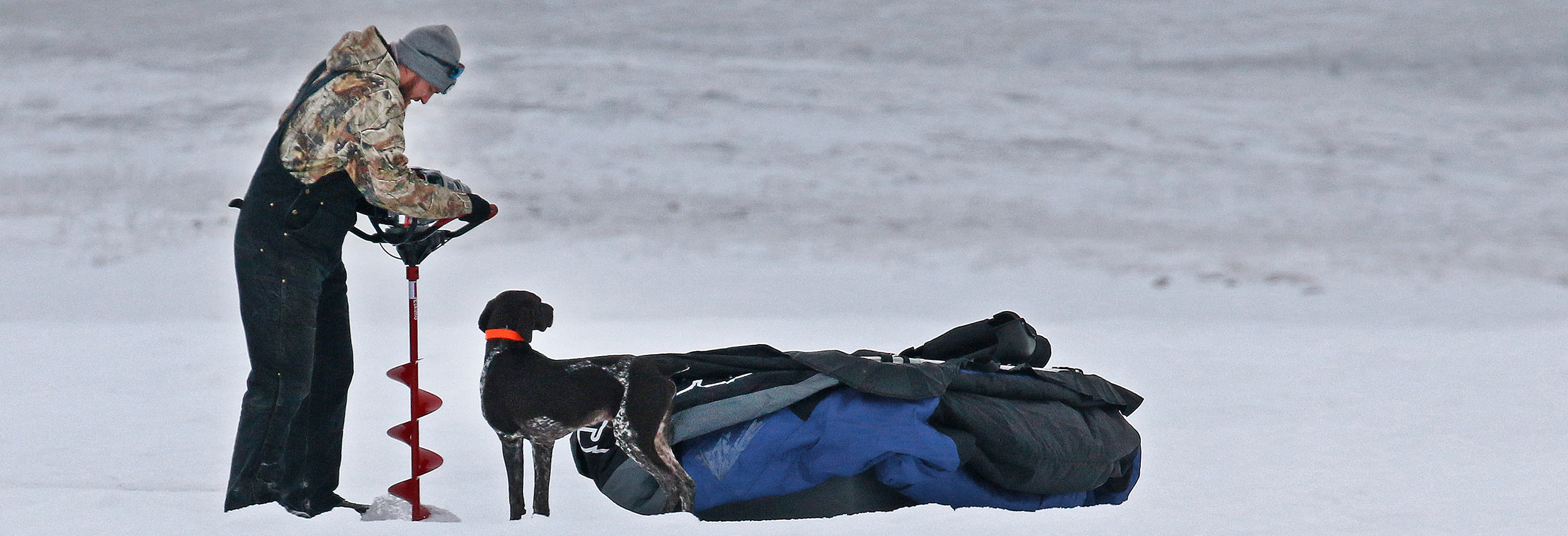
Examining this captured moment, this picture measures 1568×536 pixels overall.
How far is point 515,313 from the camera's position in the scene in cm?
293

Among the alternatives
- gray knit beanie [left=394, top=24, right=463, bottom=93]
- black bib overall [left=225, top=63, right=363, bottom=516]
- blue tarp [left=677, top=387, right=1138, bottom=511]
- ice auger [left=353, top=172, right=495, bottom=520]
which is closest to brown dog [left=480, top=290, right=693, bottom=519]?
blue tarp [left=677, top=387, right=1138, bottom=511]

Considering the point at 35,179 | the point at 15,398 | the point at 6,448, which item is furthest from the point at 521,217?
the point at 6,448

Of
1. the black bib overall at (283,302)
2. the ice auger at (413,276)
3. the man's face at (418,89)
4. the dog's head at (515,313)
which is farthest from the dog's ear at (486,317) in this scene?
the man's face at (418,89)

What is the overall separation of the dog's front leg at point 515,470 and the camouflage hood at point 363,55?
836mm

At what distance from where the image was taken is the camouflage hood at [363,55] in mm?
2857

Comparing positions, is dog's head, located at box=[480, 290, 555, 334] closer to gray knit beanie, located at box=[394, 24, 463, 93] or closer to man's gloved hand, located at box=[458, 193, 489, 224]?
man's gloved hand, located at box=[458, 193, 489, 224]

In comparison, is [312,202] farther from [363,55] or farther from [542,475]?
[542,475]

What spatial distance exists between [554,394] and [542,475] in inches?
11.4

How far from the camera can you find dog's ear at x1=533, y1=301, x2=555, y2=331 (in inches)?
117

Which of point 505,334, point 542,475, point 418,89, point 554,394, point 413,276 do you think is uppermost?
point 418,89

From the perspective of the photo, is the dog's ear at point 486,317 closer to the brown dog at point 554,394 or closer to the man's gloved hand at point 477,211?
the brown dog at point 554,394

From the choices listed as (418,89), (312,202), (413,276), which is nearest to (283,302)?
(312,202)

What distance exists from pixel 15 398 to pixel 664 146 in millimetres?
9243

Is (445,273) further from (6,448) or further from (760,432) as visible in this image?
(760,432)
